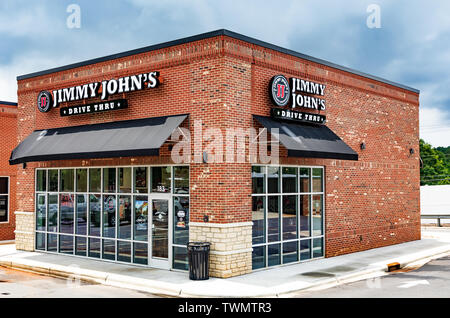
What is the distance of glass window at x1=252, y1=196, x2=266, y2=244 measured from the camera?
14.4 meters

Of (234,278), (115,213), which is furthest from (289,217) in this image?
(115,213)

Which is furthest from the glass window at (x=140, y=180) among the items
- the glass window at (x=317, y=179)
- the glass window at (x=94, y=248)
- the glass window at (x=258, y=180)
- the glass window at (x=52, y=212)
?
the glass window at (x=317, y=179)

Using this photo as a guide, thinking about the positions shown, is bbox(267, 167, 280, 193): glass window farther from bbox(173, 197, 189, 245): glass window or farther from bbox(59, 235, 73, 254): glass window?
bbox(59, 235, 73, 254): glass window

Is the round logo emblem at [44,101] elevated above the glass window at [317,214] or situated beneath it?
elevated above

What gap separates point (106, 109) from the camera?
637 inches

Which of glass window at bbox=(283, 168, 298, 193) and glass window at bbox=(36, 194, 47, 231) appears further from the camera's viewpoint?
glass window at bbox=(36, 194, 47, 231)

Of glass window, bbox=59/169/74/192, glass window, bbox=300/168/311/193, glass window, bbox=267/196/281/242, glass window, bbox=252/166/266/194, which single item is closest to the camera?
glass window, bbox=252/166/266/194

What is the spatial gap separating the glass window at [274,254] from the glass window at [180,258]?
2.49 meters

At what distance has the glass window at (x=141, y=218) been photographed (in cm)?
1527

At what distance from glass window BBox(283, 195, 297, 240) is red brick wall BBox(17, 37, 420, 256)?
1.20 m

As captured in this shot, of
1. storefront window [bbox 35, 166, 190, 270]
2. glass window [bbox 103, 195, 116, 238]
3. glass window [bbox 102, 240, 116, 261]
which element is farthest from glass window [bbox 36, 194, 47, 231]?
glass window [bbox 102, 240, 116, 261]

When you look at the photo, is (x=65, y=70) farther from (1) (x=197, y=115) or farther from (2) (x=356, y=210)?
(2) (x=356, y=210)

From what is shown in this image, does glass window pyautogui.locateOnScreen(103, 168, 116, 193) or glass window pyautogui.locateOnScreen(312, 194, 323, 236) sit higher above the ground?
glass window pyautogui.locateOnScreen(103, 168, 116, 193)

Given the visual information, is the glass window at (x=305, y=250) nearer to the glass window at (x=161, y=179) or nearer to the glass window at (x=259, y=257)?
the glass window at (x=259, y=257)
